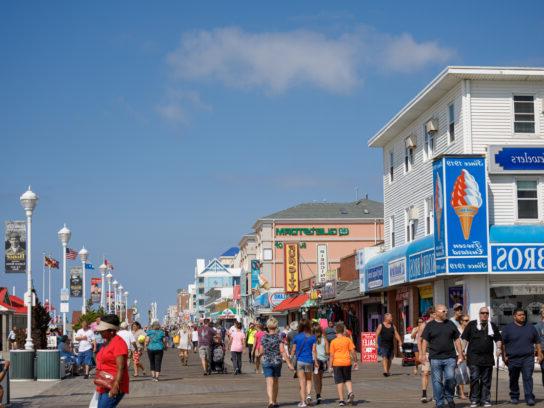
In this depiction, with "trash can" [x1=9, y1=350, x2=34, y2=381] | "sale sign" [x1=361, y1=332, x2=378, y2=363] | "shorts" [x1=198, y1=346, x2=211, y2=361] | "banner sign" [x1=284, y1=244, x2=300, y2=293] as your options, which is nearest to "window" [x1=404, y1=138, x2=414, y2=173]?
"sale sign" [x1=361, y1=332, x2=378, y2=363]

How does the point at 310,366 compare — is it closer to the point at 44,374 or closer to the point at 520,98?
the point at 44,374

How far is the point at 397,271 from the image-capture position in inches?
1470

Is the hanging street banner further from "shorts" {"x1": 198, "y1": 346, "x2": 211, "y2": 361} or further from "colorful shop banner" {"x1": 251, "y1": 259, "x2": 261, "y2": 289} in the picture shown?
"shorts" {"x1": 198, "y1": 346, "x2": 211, "y2": 361}

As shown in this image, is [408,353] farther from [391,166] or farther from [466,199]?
[391,166]

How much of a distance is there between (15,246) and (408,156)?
16785 millimetres

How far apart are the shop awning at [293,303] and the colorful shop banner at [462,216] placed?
2921cm

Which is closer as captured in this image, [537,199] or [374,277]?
[537,199]

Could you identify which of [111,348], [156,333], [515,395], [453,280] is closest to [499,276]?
[453,280]

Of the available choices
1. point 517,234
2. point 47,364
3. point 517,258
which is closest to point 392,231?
point 517,234

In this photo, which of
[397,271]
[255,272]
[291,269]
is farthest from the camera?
[255,272]

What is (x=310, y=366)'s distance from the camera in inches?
739

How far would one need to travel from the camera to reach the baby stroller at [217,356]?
106 feet

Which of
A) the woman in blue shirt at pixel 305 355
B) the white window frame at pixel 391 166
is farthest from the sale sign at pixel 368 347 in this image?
the woman in blue shirt at pixel 305 355

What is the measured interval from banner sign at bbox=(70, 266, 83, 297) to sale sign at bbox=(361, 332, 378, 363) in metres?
23.1
